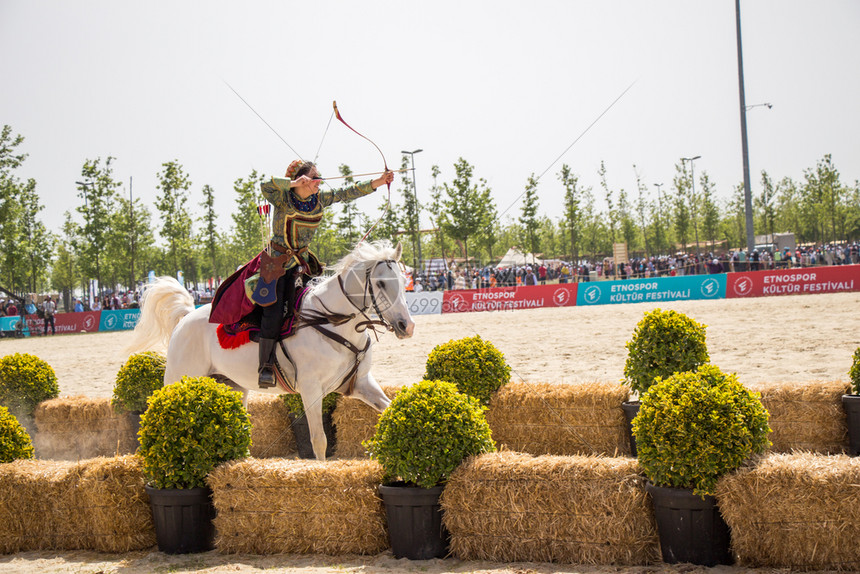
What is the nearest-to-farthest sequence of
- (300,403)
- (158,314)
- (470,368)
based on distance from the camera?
1. (470,368)
2. (300,403)
3. (158,314)

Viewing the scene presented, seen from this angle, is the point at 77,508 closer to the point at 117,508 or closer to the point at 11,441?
the point at 117,508

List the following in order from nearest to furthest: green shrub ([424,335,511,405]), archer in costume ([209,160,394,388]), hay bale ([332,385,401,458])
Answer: archer in costume ([209,160,394,388]), green shrub ([424,335,511,405]), hay bale ([332,385,401,458])

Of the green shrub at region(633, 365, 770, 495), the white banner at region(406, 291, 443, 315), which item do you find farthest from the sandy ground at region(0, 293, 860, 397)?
the green shrub at region(633, 365, 770, 495)

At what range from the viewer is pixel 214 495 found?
509 cm

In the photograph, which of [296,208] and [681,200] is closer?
[296,208]

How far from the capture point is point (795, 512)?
12.8 ft

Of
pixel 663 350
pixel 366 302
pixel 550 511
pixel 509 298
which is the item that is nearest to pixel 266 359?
pixel 366 302

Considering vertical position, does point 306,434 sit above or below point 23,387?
below

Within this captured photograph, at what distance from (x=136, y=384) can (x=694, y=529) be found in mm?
6905

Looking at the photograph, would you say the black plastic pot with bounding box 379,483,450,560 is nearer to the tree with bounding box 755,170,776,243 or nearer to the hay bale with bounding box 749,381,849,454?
the hay bale with bounding box 749,381,849,454

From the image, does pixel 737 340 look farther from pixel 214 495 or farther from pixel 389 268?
pixel 214 495

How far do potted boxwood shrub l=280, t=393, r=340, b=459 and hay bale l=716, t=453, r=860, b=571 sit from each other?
505 centimetres

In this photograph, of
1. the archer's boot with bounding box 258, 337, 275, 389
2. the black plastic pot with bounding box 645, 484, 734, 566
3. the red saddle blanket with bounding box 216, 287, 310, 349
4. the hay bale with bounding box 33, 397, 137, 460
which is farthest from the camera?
the hay bale with bounding box 33, 397, 137, 460

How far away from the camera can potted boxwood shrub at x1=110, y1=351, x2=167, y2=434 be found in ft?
28.0
